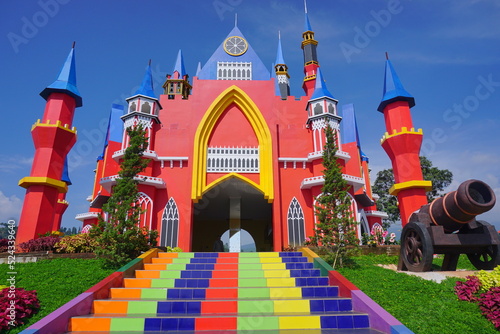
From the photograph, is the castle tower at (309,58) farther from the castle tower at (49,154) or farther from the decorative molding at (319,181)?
the castle tower at (49,154)

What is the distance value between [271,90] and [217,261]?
12287mm

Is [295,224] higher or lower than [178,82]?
lower

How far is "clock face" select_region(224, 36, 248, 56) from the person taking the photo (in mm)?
21391

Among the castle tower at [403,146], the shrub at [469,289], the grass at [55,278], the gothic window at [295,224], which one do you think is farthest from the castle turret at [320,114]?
the grass at [55,278]

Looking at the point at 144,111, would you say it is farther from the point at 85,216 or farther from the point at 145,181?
the point at 85,216

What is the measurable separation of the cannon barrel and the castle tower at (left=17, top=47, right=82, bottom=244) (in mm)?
15737

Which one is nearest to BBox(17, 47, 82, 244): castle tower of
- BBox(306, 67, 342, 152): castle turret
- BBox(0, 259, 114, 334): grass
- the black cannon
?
BBox(0, 259, 114, 334): grass

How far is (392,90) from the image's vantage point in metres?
17.3

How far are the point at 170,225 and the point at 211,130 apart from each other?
6.03 m

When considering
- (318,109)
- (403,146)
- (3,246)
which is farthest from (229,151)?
(3,246)

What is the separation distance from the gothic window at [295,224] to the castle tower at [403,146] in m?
5.04

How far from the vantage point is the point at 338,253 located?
9.98 metres

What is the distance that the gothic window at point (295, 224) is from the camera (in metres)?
16.5

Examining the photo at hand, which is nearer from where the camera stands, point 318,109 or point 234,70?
point 318,109
